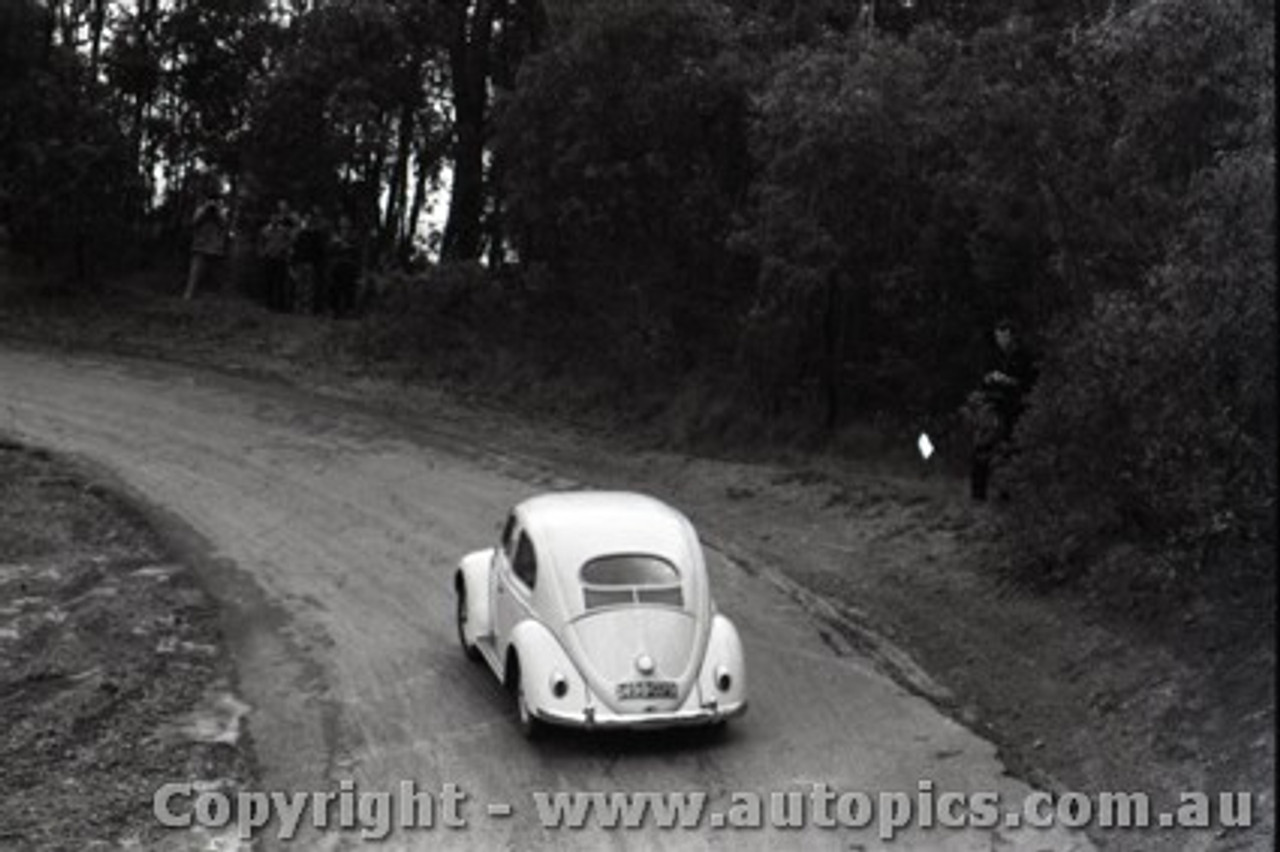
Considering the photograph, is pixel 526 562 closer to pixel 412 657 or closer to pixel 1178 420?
pixel 412 657

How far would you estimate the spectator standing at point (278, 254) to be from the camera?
33.8m

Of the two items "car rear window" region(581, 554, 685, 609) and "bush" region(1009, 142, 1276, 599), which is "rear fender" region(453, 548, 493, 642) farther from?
"bush" region(1009, 142, 1276, 599)

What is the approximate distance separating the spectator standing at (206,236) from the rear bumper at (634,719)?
22.1 metres

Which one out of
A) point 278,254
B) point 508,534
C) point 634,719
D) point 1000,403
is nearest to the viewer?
point 634,719

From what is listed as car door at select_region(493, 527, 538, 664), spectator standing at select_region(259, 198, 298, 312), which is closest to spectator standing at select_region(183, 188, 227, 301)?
spectator standing at select_region(259, 198, 298, 312)

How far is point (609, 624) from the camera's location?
14.3 metres

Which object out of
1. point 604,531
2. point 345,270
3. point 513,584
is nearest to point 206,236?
point 345,270

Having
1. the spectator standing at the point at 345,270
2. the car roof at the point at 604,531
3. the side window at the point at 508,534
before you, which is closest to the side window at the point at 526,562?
the car roof at the point at 604,531

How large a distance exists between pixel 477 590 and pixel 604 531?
6.77 ft

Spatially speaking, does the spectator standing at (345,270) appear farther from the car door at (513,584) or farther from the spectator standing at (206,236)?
the car door at (513,584)

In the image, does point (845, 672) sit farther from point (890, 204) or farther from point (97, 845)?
point (890, 204)

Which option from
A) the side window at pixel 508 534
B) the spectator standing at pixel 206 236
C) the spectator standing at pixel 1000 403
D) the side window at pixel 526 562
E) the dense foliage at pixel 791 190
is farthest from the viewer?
the spectator standing at pixel 206 236

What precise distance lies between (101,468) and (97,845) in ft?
42.6

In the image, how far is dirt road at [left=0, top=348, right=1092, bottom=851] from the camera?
1346cm
